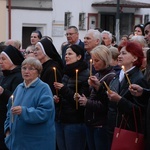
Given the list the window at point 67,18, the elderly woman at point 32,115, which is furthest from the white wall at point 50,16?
the elderly woman at point 32,115

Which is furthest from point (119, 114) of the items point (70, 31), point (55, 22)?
point (55, 22)

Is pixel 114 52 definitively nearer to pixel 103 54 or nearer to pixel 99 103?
pixel 103 54

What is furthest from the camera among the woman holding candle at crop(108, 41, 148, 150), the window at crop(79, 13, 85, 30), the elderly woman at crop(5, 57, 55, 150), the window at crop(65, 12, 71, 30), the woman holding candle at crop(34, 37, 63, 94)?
the window at crop(79, 13, 85, 30)

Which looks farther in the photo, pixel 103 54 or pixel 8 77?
pixel 8 77

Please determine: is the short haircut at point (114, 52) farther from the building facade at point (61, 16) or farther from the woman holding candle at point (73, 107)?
the building facade at point (61, 16)

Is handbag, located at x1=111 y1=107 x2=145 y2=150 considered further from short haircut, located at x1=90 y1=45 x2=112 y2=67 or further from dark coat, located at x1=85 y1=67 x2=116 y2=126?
short haircut, located at x1=90 y1=45 x2=112 y2=67

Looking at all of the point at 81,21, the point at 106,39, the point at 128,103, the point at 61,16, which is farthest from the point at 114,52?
the point at 81,21

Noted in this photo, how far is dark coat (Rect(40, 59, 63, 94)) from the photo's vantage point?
7820 mm

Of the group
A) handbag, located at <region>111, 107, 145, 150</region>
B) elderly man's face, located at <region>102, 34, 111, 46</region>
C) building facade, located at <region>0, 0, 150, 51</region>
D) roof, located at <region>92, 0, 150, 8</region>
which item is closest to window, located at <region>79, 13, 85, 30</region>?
building facade, located at <region>0, 0, 150, 51</region>

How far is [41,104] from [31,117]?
199 millimetres

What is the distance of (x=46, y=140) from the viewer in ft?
22.1

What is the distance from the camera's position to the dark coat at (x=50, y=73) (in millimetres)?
7820

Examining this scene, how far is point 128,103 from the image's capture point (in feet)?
20.1

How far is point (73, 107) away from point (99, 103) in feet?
2.08
